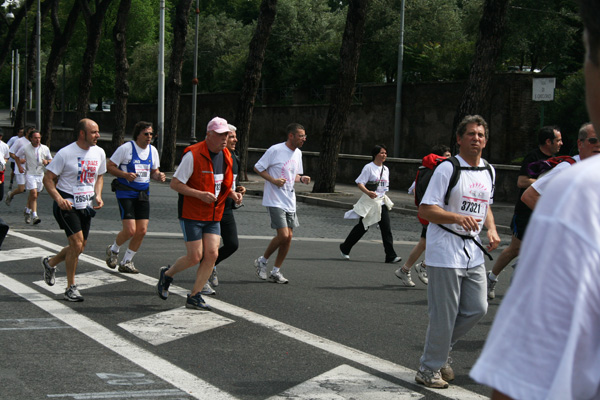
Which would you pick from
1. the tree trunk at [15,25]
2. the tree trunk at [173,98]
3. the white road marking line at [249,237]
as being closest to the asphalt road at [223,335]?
the white road marking line at [249,237]

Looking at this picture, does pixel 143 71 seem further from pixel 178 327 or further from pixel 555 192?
pixel 555 192

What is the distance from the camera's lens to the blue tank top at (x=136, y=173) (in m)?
10.8

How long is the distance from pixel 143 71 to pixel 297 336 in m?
64.5

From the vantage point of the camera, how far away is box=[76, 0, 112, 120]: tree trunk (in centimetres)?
3553

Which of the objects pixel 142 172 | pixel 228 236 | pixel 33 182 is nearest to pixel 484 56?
pixel 33 182

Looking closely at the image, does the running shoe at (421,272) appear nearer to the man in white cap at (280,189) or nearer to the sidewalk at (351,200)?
the man in white cap at (280,189)

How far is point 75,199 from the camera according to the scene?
29.0ft

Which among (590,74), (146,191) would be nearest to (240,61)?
(146,191)

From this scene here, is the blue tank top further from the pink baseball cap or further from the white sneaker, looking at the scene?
the pink baseball cap

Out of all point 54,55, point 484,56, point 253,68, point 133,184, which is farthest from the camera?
point 54,55

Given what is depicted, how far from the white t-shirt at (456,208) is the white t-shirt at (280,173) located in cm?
473

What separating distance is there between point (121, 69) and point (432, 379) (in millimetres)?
30524

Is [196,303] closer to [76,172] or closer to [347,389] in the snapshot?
[76,172]

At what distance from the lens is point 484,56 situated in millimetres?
20812
